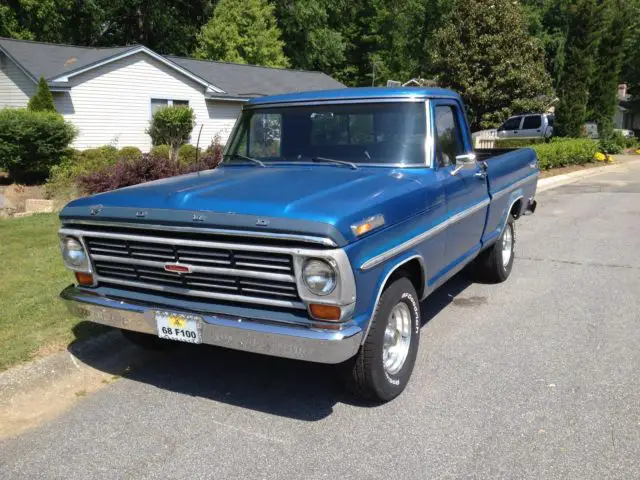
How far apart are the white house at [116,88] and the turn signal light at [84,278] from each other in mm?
16616

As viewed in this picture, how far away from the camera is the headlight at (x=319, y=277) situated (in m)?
3.23

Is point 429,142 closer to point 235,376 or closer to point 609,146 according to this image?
point 235,376

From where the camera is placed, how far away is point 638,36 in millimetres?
44531

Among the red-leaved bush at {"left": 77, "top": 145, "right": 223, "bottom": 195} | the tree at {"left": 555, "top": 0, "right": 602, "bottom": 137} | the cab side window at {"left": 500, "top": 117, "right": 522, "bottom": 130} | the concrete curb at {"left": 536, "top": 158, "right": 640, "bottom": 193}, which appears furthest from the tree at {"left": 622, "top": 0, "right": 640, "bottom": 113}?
the red-leaved bush at {"left": 77, "top": 145, "right": 223, "bottom": 195}

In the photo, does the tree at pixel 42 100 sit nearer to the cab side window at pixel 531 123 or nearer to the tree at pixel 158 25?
the cab side window at pixel 531 123

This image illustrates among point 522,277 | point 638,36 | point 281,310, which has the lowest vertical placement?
point 522,277

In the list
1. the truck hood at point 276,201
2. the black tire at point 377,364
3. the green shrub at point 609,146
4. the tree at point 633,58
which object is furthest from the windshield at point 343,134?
the tree at point 633,58

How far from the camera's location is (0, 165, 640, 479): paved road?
10.6ft

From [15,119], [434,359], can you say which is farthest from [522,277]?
[15,119]

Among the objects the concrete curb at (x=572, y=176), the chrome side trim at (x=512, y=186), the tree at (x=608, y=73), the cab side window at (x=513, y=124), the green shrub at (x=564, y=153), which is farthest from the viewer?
the tree at (x=608, y=73)

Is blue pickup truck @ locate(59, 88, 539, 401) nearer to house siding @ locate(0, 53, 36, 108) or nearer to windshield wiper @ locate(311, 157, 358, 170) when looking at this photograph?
windshield wiper @ locate(311, 157, 358, 170)

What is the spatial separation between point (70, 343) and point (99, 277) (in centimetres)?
93

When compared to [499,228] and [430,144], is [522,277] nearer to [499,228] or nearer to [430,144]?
[499,228]

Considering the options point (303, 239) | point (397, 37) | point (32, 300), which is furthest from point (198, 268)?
point (397, 37)
